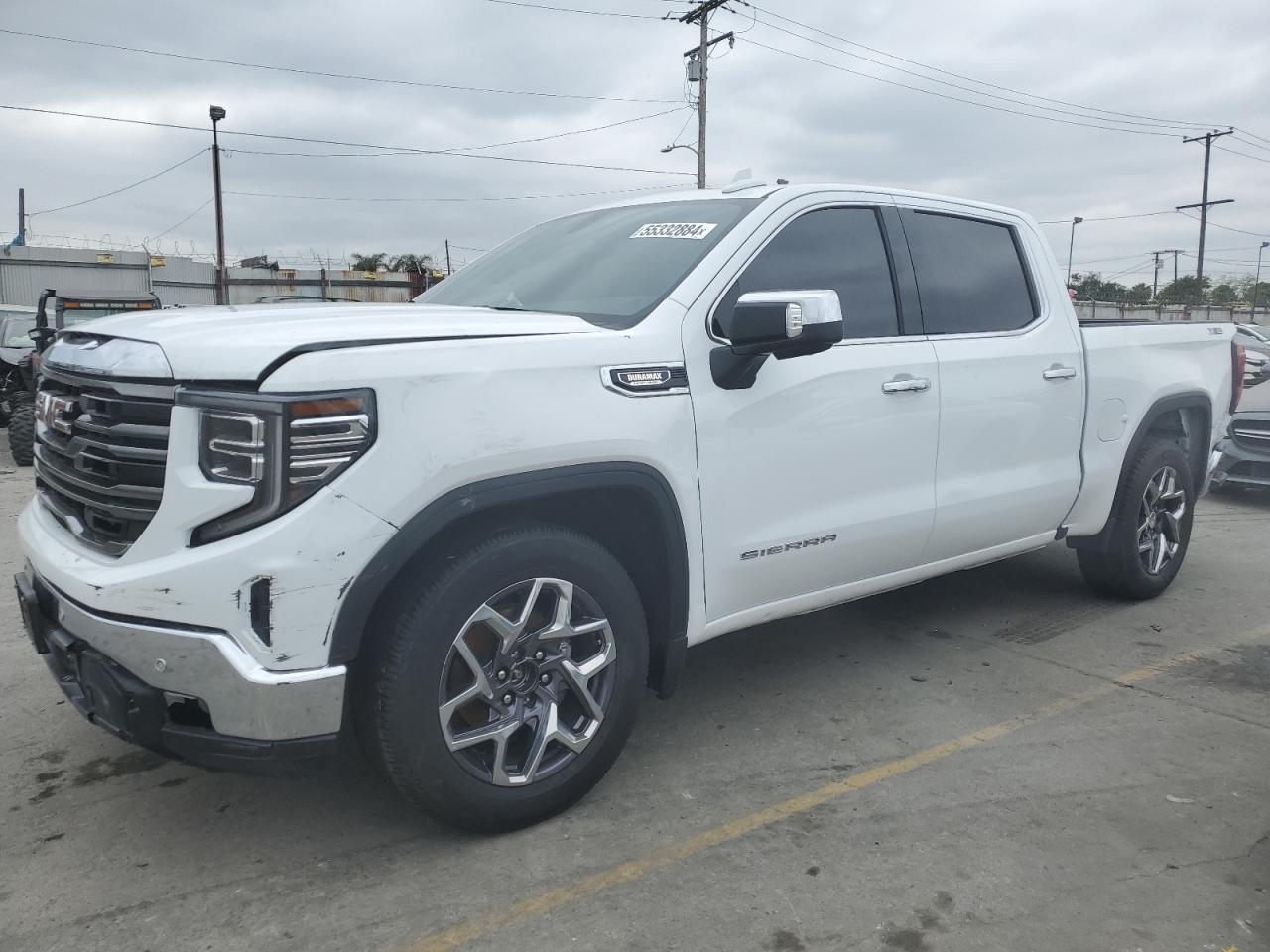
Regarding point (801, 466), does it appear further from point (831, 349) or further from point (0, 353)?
point (0, 353)

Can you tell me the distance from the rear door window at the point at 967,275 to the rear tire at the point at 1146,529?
1.15m

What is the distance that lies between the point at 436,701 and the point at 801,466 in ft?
4.86

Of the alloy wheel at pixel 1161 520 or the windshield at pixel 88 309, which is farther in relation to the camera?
the windshield at pixel 88 309

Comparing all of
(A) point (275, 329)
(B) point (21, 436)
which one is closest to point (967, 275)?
(A) point (275, 329)

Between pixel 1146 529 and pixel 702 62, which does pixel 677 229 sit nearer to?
pixel 1146 529

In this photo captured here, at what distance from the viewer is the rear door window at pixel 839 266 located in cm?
362

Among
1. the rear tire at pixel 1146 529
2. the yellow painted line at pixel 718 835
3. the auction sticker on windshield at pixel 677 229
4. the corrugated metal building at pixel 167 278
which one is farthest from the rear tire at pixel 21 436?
the corrugated metal building at pixel 167 278

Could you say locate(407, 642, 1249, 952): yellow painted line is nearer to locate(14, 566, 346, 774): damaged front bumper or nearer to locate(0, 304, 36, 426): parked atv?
locate(14, 566, 346, 774): damaged front bumper

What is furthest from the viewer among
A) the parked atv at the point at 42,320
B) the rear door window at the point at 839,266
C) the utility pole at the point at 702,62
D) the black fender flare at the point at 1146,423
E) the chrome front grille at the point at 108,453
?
the utility pole at the point at 702,62

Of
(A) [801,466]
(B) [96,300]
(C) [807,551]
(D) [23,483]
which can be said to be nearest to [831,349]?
(A) [801,466]

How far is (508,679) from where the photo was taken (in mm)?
2895

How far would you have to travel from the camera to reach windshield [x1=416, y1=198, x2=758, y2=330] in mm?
3467

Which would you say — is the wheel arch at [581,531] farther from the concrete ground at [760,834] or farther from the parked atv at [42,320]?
the parked atv at [42,320]

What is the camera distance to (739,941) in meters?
2.53
